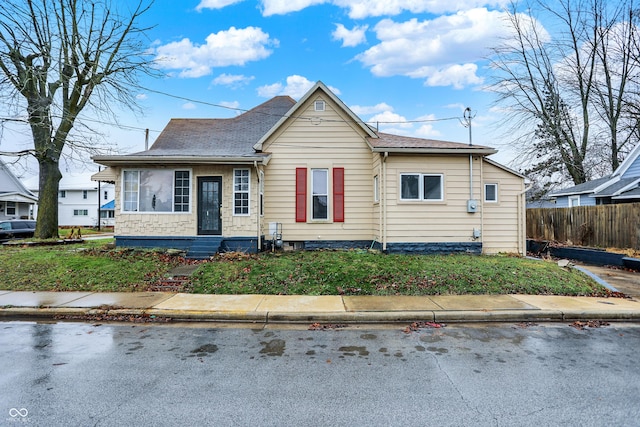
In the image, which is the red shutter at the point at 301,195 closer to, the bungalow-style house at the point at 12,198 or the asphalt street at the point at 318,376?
the asphalt street at the point at 318,376

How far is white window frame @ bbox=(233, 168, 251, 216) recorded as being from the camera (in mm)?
11500

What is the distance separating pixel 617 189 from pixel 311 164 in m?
16.6

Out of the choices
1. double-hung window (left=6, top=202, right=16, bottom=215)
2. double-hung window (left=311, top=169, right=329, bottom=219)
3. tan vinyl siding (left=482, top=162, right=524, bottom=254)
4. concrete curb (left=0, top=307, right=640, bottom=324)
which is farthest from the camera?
double-hung window (left=6, top=202, right=16, bottom=215)

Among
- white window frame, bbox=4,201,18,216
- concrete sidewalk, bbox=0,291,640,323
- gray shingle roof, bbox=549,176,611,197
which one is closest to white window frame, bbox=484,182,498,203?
concrete sidewalk, bbox=0,291,640,323

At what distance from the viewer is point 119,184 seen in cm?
1164

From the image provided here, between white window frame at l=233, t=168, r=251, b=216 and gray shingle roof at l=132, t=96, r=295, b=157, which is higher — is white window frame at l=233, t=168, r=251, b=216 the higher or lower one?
the lower one

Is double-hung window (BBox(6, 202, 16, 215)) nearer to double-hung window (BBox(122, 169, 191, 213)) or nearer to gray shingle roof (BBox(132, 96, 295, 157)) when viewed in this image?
gray shingle roof (BBox(132, 96, 295, 157))

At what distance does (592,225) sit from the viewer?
14203mm

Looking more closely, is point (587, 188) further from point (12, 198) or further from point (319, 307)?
point (12, 198)

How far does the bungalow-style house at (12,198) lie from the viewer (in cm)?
3055

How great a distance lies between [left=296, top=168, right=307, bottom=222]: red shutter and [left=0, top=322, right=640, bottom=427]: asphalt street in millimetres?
6762

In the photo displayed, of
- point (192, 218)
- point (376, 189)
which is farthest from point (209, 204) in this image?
point (376, 189)

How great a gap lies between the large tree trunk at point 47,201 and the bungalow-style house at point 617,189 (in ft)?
90.6

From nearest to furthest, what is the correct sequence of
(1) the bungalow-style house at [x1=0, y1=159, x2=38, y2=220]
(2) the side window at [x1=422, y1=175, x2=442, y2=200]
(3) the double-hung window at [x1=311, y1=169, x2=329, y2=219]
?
(2) the side window at [x1=422, y1=175, x2=442, y2=200]
(3) the double-hung window at [x1=311, y1=169, x2=329, y2=219]
(1) the bungalow-style house at [x1=0, y1=159, x2=38, y2=220]
